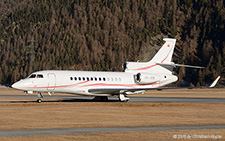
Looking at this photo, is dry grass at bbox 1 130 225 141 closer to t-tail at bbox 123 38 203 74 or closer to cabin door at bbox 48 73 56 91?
cabin door at bbox 48 73 56 91

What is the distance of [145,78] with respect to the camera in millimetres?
51500

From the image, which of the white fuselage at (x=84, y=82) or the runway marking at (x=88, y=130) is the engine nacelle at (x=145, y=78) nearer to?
the white fuselage at (x=84, y=82)

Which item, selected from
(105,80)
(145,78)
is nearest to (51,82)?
(105,80)

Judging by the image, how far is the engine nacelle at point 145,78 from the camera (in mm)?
51322

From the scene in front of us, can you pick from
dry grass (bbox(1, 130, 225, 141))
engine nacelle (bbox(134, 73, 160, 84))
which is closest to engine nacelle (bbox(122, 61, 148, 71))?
engine nacelle (bbox(134, 73, 160, 84))

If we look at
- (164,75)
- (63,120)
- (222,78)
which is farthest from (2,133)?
(222,78)

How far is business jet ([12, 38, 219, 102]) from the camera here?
4488 centimetres

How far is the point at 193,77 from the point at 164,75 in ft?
412

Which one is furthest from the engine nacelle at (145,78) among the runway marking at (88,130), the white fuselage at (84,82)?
the runway marking at (88,130)

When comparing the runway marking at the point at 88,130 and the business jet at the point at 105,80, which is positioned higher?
the runway marking at the point at 88,130

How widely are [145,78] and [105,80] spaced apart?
18.2 feet

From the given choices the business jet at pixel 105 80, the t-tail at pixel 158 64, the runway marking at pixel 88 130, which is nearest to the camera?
the runway marking at pixel 88 130

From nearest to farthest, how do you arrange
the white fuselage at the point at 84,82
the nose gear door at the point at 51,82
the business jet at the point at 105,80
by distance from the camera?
the white fuselage at the point at 84,82 < the business jet at the point at 105,80 < the nose gear door at the point at 51,82

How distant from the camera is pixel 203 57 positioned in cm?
19312
